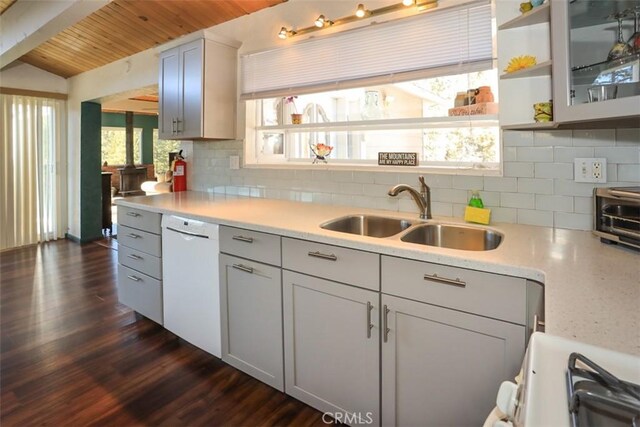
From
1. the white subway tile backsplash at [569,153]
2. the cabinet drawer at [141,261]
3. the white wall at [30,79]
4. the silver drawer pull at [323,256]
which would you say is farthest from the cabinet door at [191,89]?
the white wall at [30,79]

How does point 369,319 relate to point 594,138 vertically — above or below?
below

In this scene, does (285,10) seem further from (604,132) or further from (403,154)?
(604,132)

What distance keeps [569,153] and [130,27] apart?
362 centimetres

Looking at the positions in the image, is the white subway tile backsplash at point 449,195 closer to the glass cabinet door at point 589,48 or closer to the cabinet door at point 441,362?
the glass cabinet door at point 589,48

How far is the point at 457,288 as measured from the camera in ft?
4.16

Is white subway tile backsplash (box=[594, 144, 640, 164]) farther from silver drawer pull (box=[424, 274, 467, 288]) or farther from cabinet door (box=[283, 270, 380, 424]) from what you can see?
cabinet door (box=[283, 270, 380, 424])

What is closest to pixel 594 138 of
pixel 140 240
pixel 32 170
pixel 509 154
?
pixel 509 154

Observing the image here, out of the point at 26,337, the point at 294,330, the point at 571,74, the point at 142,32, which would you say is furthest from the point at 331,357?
the point at 142,32

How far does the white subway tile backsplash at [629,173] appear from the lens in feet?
4.88

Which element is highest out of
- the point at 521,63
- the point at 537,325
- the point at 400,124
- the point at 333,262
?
the point at 521,63

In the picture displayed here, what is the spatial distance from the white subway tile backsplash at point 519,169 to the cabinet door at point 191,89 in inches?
83.5

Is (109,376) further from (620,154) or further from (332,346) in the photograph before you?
(620,154)

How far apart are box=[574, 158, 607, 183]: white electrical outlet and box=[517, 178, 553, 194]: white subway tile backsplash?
11 cm

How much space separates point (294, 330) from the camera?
1731 mm
